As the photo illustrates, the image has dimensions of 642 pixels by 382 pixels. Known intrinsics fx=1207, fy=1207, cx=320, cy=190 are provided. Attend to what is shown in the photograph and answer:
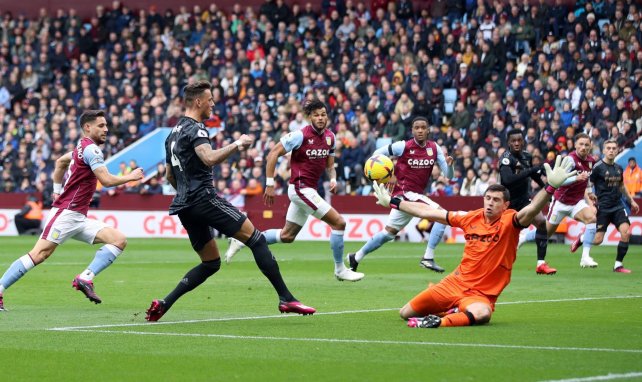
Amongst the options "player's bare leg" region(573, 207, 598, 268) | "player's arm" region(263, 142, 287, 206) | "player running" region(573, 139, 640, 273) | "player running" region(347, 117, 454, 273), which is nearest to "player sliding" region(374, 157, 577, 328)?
"player's arm" region(263, 142, 287, 206)

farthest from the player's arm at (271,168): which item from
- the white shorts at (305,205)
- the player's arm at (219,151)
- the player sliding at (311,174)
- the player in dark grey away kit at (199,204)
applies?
the player's arm at (219,151)

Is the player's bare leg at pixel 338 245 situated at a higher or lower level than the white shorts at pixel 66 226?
lower

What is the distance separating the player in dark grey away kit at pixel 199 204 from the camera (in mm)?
11469

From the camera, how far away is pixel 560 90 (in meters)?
30.8

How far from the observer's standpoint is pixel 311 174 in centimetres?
1748

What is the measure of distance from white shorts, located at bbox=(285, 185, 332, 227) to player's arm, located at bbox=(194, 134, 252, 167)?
5906 millimetres

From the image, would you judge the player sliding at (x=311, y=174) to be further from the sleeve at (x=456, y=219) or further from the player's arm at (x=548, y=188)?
the player's arm at (x=548, y=188)

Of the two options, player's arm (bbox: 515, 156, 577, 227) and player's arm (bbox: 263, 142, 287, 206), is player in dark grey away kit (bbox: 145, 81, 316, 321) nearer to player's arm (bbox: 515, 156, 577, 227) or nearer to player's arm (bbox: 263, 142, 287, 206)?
player's arm (bbox: 515, 156, 577, 227)

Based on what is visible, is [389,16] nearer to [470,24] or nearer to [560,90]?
[470,24]

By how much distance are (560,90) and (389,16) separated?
779cm

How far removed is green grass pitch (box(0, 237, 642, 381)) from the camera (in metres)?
8.44

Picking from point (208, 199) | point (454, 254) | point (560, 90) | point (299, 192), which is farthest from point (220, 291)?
point (560, 90)

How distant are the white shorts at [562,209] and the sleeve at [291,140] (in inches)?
209

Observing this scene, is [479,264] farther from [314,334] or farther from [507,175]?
[507,175]
